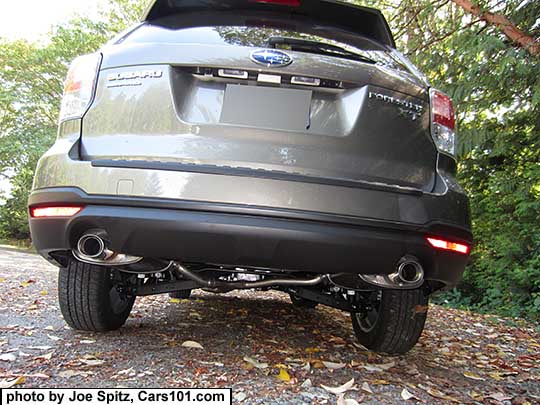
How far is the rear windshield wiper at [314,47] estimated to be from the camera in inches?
76.6

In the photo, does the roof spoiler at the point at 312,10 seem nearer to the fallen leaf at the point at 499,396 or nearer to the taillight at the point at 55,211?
the taillight at the point at 55,211

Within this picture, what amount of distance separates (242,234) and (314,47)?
89 cm

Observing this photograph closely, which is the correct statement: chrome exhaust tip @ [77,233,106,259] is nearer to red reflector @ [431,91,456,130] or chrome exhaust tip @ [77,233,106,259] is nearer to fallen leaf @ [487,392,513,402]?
red reflector @ [431,91,456,130]

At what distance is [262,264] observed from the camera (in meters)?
1.76

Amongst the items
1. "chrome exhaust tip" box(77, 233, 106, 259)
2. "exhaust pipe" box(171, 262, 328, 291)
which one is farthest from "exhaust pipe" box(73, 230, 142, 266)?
"exhaust pipe" box(171, 262, 328, 291)

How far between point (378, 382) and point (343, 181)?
100cm

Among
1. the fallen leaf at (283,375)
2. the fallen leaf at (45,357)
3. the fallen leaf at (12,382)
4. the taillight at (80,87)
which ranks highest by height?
the taillight at (80,87)

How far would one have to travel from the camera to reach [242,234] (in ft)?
5.46

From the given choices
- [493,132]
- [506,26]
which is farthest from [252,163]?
[493,132]

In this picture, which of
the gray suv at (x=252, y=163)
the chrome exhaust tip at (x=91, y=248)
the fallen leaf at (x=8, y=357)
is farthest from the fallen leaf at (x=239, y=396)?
the fallen leaf at (x=8, y=357)

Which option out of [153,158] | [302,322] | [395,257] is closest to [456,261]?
[395,257]

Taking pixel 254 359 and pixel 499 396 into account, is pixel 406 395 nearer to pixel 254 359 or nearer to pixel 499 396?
pixel 499 396

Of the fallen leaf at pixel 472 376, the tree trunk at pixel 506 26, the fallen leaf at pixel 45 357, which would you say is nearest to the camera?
the fallen leaf at pixel 45 357
